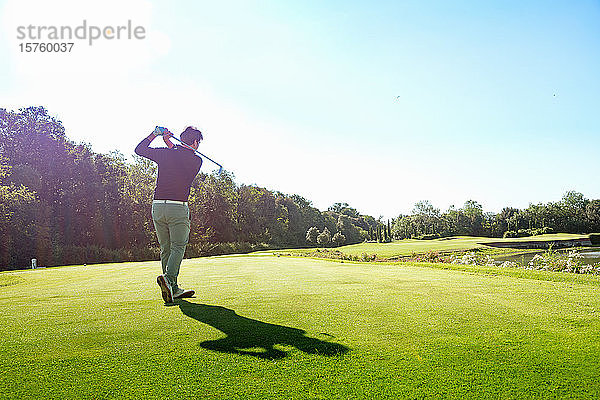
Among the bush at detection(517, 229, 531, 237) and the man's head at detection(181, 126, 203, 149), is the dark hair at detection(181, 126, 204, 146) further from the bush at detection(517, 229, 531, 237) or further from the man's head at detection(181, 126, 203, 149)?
the bush at detection(517, 229, 531, 237)

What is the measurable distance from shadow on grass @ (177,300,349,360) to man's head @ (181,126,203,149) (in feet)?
8.01

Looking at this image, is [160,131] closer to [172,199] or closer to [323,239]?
[172,199]

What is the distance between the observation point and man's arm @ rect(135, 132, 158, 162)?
15.5ft

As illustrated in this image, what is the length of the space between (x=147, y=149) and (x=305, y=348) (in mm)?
3432

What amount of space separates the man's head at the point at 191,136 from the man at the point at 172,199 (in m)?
0.16

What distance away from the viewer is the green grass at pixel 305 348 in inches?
74.1

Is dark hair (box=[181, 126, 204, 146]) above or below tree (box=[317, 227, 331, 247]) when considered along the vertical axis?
above

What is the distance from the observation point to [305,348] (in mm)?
2400

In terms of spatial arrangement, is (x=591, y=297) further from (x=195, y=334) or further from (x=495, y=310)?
(x=195, y=334)

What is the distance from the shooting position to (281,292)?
4504 mm

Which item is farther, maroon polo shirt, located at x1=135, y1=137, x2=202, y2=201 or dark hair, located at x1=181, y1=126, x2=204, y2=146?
dark hair, located at x1=181, y1=126, x2=204, y2=146

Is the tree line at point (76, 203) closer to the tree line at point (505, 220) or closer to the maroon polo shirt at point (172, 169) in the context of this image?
the maroon polo shirt at point (172, 169)

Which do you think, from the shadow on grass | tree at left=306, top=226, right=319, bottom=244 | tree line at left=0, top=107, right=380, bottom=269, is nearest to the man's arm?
the shadow on grass

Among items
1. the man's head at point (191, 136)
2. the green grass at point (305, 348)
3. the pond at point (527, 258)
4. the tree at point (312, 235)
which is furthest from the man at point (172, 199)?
the tree at point (312, 235)
